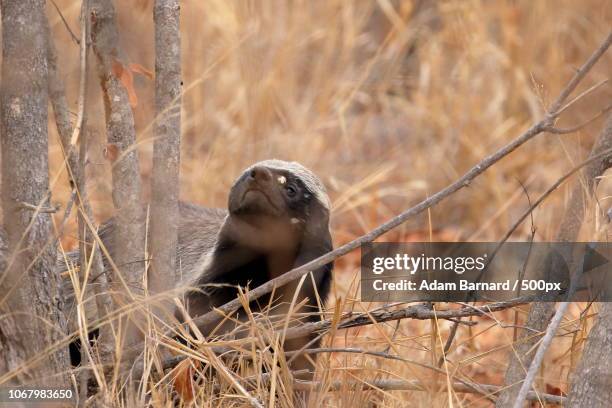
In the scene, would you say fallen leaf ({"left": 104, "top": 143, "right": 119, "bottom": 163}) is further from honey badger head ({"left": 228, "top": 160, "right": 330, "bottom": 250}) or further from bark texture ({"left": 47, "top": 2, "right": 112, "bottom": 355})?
honey badger head ({"left": 228, "top": 160, "right": 330, "bottom": 250})

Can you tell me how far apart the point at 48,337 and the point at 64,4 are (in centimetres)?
384

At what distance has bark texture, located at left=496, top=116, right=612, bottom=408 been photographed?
3.40 meters

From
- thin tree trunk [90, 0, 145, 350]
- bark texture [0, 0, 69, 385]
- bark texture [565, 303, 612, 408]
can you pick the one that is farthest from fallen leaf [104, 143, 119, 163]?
bark texture [565, 303, 612, 408]

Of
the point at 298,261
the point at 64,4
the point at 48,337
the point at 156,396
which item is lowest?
the point at 156,396

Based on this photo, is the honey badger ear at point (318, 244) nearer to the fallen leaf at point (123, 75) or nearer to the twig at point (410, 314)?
the twig at point (410, 314)

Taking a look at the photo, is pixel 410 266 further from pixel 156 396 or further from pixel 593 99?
pixel 593 99

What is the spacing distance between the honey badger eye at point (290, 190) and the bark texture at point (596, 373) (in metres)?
1.51

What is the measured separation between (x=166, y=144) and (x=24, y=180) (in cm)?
54

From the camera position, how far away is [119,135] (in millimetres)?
3395

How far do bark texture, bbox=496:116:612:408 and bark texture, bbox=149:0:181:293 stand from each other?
123 cm

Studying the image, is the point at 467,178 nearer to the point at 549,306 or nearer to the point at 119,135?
the point at 549,306

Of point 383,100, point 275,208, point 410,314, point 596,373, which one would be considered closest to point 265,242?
point 275,208

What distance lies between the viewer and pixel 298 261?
4145mm

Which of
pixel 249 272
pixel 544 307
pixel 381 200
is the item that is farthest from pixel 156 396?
pixel 381 200
